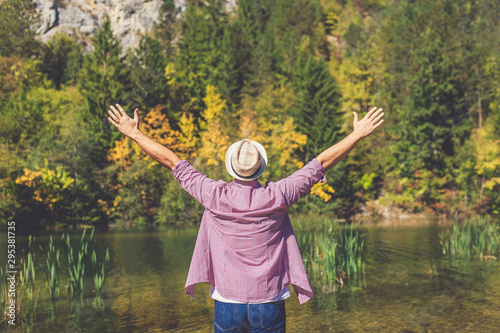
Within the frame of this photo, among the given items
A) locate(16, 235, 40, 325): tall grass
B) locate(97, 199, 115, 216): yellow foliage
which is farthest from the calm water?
locate(97, 199, 115, 216): yellow foliage

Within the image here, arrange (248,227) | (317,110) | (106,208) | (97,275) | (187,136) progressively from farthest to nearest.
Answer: (187,136) < (317,110) < (106,208) < (97,275) < (248,227)

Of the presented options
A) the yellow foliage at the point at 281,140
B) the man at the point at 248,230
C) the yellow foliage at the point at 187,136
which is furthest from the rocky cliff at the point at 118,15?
the man at the point at 248,230

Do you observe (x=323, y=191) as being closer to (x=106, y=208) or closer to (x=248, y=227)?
(x=106, y=208)

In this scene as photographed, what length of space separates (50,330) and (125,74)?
1429 inches

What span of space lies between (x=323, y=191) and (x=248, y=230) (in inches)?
1282

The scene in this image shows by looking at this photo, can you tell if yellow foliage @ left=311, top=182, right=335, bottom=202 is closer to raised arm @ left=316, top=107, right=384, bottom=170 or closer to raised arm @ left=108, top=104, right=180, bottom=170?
raised arm @ left=316, top=107, right=384, bottom=170

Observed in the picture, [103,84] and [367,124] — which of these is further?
[103,84]

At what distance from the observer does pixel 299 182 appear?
9.27ft

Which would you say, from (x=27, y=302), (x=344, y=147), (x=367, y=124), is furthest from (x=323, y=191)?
(x=344, y=147)

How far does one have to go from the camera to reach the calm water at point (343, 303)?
786 cm

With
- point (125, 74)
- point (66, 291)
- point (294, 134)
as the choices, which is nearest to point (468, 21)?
point (294, 134)

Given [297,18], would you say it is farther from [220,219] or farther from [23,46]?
[220,219]

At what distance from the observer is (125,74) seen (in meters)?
41.7

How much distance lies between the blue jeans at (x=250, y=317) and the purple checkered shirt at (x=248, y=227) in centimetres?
5
